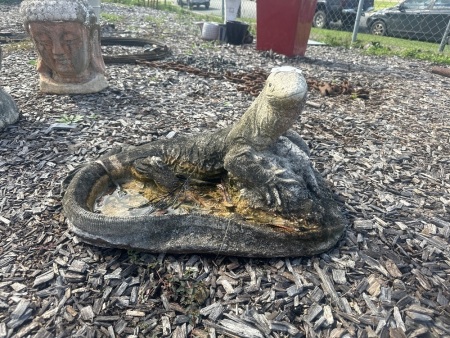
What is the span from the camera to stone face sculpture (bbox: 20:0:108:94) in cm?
468

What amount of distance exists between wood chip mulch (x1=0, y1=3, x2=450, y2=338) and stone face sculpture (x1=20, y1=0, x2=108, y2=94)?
0.77 feet

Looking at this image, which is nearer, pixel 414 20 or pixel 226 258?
pixel 226 258

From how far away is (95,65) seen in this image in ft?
18.2

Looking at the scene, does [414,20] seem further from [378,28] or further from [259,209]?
[259,209]

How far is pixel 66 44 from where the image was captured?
496 centimetres

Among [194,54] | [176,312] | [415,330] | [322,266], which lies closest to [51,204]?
[176,312]

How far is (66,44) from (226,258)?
13.0 feet

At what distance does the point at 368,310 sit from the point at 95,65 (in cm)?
504

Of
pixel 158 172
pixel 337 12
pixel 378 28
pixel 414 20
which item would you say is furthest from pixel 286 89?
pixel 337 12

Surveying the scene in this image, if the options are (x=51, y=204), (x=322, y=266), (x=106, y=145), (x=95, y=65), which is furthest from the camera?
(x=95, y=65)

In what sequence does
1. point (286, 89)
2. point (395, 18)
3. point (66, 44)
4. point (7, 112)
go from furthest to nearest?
point (395, 18) → point (66, 44) → point (7, 112) → point (286, 89)

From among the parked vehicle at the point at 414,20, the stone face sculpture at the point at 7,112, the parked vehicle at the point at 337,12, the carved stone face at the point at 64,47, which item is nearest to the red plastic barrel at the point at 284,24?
the carved stone face at the point at 64,47

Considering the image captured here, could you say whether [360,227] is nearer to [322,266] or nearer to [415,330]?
[322,266]

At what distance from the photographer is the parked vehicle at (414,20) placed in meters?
12.0
